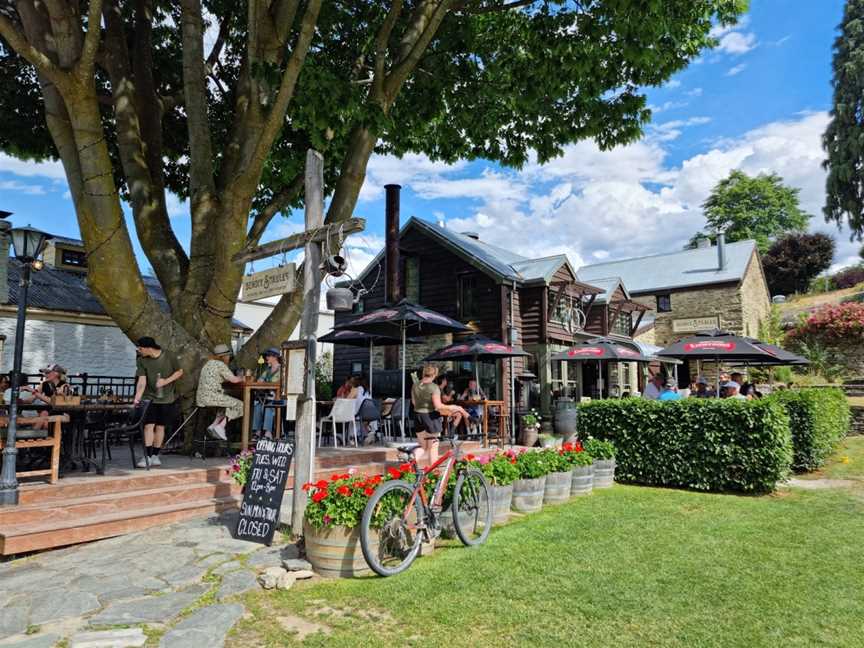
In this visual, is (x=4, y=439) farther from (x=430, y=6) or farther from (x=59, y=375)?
(x=430, y=6)

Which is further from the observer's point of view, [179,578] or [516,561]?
[516,561]

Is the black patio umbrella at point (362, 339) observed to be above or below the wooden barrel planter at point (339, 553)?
above

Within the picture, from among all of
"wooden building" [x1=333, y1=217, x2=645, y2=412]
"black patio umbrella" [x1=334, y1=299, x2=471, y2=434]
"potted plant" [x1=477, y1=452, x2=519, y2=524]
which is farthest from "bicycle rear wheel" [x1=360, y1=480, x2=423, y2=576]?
"wooden building" [x1=333, y1=217, x2=645, y2=412]

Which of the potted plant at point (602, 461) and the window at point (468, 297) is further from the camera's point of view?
the window at point (468, 297)

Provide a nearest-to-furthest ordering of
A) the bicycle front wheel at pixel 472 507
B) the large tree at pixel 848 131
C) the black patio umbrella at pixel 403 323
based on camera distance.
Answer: the bicycle front wheel at pixel 472 507 → the black patio umbrella at pixel 403 323 → the large tree at pixel 848 131

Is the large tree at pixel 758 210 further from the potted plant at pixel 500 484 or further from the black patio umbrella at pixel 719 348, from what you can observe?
the potted plant at pixel 500 484

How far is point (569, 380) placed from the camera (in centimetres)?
2219

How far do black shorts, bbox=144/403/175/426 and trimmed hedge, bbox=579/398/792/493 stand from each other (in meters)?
7.05

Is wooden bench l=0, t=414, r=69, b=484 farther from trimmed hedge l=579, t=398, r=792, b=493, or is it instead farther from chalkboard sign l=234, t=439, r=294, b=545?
trimmed hedge l=579, t=398, r=792, b=493

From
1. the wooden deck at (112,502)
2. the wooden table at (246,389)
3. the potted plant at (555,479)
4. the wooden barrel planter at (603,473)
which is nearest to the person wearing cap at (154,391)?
the wooden deck at (112,502)

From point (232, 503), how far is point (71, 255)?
14.4 metres

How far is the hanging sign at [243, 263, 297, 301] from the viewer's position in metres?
6.14

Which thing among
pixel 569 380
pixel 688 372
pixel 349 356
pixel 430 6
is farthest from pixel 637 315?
pixel 430 6

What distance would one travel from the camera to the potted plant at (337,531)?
4.84 metres
